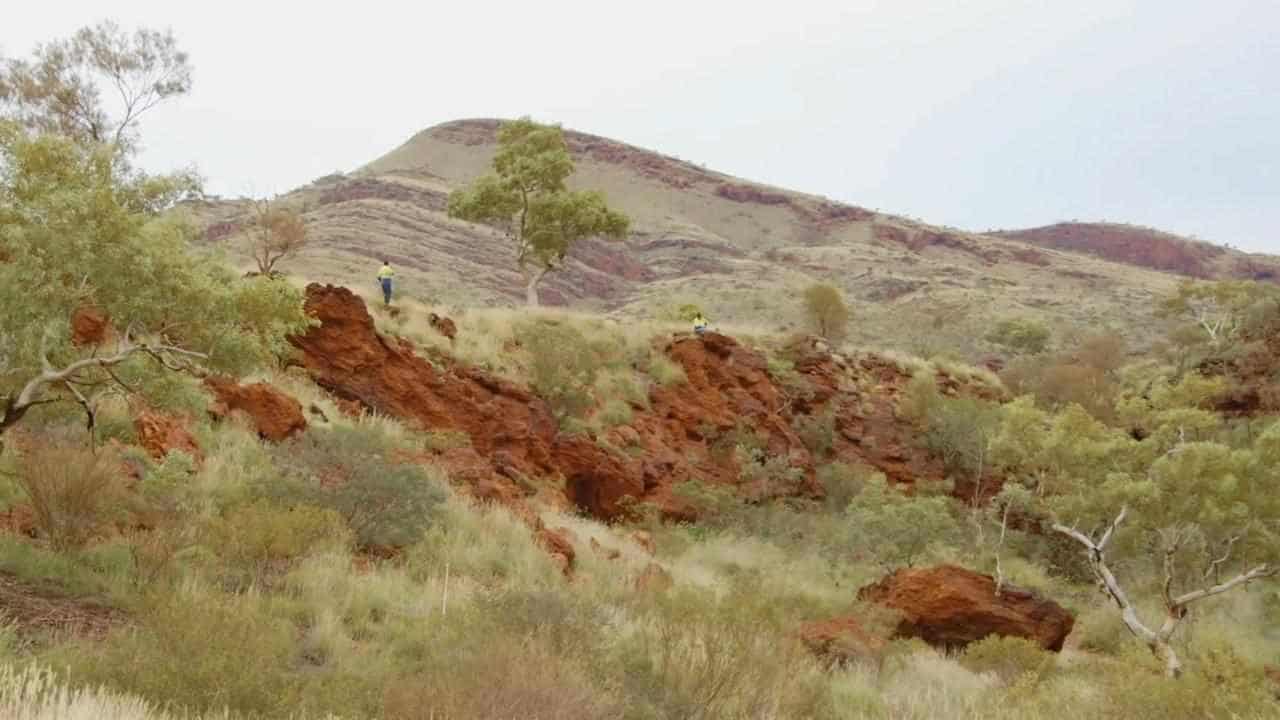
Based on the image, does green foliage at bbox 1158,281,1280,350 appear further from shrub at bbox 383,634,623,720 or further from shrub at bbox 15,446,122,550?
shrub at bbox 15,446,122,550

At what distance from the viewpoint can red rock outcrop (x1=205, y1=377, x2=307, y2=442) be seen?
12.2 meters

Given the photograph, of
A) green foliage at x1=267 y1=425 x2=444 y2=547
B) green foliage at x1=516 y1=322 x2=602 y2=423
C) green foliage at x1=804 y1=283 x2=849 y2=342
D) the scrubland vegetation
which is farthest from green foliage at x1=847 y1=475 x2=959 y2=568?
green foliage at x1=804 y1=283 x2=849 y2=342

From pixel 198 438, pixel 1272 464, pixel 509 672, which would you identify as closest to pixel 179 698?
pixel 509 672

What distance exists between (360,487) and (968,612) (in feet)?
28.0

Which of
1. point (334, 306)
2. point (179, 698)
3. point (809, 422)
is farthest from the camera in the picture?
point (809, 422)

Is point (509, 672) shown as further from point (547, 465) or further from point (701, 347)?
point (701, 347)

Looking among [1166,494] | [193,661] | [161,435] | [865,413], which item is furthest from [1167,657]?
[865,413]

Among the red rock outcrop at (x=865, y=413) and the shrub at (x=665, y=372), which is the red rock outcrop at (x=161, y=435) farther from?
the red rock outcrop at (x=865, y=413)

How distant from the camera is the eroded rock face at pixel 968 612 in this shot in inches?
495

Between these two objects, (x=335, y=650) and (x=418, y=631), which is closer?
(x=335, y=650)

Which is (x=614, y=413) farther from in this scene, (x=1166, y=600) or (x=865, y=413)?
(x=1166, y=600)

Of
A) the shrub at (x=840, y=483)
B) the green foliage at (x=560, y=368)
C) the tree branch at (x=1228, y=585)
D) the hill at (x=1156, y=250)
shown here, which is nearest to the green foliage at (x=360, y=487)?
the green foliage at (x=560, y=368)

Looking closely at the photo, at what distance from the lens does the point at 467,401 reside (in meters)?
17.3

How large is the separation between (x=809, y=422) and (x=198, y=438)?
1698cm
